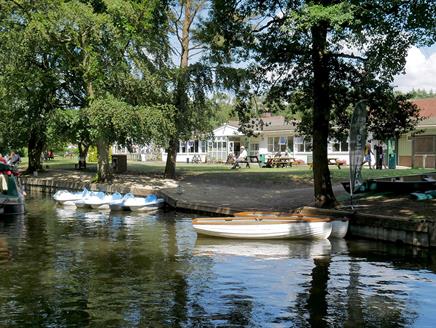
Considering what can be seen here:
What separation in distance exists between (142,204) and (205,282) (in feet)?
39.4

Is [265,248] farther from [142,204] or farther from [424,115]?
[424,115]

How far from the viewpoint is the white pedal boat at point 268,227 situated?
15172 millimetres

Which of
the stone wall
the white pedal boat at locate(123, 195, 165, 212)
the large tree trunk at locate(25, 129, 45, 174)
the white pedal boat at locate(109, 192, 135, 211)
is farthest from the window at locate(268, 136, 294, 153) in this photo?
the white pedal boat at locate(109, 192, 135, 211)

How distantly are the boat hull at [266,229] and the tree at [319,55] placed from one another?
266cm

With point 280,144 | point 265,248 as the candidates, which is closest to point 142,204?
point 265,248

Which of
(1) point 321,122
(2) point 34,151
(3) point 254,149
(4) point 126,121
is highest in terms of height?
(4) point 126,121

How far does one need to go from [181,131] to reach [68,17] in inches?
344

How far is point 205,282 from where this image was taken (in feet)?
35.6

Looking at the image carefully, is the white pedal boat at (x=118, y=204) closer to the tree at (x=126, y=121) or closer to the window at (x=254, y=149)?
the tree at (x=126, y=121)

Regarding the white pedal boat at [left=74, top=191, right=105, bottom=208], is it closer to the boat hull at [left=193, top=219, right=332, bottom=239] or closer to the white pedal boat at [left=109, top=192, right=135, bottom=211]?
the white pedal boat at [left=109, top=192, right=135, bottom=211]

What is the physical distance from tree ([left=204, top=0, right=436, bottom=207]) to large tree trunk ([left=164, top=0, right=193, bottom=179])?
1018 cm

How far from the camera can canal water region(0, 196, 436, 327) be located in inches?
340

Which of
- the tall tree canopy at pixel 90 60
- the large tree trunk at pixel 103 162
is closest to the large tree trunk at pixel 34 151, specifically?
the tall tree canopy at pixel 90 60

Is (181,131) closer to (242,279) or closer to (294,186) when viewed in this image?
(294,186)
